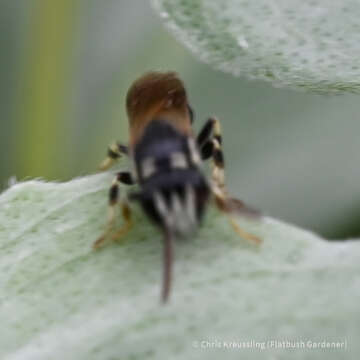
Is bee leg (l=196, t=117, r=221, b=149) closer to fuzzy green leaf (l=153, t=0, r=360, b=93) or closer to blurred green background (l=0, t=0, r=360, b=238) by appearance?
fuzzy green leaf (l=153, t=0, r=360, b=93)

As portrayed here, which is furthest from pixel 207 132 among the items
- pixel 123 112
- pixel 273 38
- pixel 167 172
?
pixel 123 112

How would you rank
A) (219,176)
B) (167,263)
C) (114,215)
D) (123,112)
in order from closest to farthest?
(167,263) < (114,215) < (219,176) < (123,112)

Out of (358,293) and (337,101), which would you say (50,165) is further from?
(358,293)

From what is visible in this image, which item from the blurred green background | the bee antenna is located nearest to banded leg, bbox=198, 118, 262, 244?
the bee antenna

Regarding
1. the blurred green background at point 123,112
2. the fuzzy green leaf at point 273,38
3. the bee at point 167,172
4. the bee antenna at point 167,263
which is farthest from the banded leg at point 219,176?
the blurred green background at point 123,112

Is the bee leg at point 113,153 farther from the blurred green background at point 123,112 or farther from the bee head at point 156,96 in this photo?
the blurred green background at point 123,112

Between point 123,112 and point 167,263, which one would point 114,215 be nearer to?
A: point 167,263

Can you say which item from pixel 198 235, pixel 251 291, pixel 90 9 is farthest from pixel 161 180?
pixel 90 9
